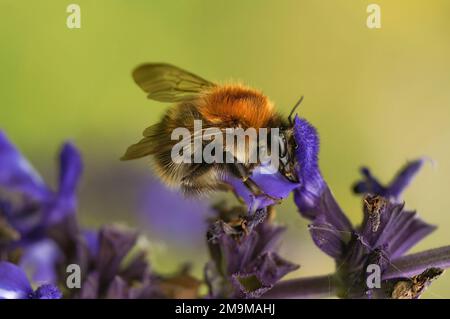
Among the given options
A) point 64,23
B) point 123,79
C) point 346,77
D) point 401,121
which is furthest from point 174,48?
point 401,121

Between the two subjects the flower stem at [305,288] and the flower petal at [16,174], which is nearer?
the flower stem at [305,288]

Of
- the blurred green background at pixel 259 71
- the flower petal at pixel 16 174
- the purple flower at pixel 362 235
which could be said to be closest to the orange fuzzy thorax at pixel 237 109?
the purple flower at pixel 362 235

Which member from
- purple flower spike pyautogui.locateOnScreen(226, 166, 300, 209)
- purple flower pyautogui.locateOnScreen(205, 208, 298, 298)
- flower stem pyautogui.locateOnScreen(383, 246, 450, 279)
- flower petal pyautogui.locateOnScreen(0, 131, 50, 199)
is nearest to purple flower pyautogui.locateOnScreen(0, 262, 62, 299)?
purple flower pyautogui.locateOnScreen(205, 208, 298, 298)

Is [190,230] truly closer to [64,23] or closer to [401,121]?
[64,23]

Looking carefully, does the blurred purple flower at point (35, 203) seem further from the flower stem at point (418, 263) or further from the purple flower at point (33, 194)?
the flower stem at point (418, 263)

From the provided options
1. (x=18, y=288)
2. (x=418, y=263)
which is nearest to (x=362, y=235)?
(x=418, y=263)

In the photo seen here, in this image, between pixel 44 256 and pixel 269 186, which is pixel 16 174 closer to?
pixel 44 256
